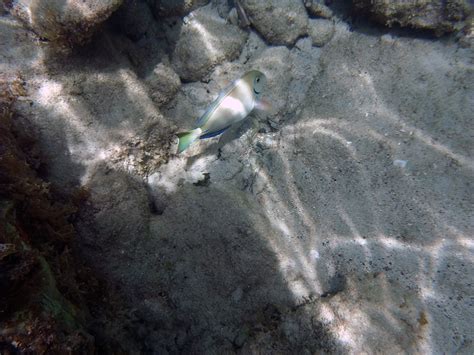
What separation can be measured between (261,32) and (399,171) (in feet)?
9.00

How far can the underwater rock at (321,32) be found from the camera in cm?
409

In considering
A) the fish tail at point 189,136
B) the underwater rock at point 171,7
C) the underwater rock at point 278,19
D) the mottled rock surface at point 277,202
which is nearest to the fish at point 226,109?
the fish tail at point 189,136

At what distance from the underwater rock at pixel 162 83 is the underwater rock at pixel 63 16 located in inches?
39.7

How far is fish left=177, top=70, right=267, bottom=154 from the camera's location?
102 inches

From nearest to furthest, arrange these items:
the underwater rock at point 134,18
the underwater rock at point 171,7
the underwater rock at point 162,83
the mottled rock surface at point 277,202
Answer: the mottled rock surface at point 277,202 < the underwater rock at point 134,18 < the underwater rock at point 162,83 < the underwater rock at point 171,7

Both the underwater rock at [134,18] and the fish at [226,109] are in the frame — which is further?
the underwater rock at [134,18]

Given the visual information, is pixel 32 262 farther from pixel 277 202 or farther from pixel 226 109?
pixel 277 202

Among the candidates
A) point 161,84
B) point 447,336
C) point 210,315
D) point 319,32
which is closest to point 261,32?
point 319,32

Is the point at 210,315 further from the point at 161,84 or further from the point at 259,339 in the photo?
the point at 161,84

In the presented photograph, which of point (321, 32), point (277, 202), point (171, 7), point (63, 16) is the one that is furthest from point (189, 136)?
point (321, 32)

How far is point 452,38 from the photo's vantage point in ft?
11.1

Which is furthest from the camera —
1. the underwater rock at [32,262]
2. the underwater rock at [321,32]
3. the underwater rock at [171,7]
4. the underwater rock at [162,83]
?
the underwater rock at [321,32]

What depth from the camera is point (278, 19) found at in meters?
3.97

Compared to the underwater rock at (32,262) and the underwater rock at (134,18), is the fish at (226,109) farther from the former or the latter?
the underwater rock at (134,18)
